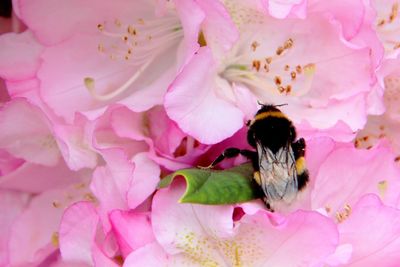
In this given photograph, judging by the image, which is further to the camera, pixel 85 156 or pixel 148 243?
pixel 85 156

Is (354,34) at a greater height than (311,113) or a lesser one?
greater

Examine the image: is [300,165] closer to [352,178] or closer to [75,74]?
[352,178]

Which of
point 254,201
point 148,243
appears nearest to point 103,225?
point 148,243

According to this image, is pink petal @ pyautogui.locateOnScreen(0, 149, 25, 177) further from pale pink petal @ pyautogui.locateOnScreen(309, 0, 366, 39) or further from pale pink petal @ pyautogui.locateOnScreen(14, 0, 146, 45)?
pale pink petal @ pyautogui.locateOnScreen(309, 0, 366, 39)

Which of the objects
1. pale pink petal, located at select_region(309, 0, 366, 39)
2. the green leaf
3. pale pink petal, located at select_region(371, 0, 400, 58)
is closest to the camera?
the green leaf

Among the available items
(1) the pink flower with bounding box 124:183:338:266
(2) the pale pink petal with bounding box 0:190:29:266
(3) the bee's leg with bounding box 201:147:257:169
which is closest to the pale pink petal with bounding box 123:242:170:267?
(1) the pink flower with bounding box 124:183:338:266

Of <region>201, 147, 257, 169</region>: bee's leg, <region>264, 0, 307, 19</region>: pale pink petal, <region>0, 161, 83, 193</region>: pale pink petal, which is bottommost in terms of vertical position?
<region>0, 161, 83, 193</region>: pale pink petal

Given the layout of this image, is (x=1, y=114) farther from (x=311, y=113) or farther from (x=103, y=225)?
(x=311, y=113)
